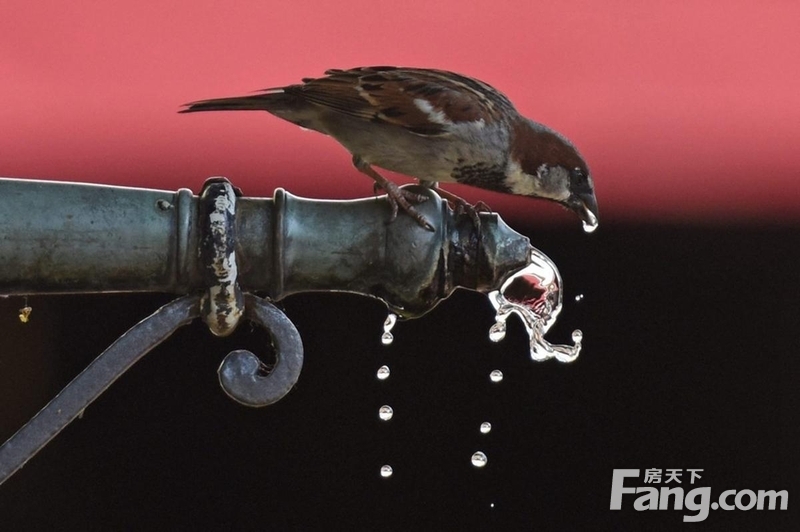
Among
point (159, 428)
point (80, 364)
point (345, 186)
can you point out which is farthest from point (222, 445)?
point (345, 186)

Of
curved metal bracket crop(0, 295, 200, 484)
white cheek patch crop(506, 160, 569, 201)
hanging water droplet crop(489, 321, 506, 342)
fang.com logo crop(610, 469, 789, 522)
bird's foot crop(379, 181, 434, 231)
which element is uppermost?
white cheek patch crop(506, 160, 569, 201)

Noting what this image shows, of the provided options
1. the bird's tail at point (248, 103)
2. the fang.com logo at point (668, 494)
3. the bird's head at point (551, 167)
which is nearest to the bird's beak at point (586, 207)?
the bird's head at point (551, 167)

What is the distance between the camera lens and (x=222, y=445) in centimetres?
363

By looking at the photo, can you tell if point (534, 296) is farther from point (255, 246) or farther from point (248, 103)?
point (248, 103)

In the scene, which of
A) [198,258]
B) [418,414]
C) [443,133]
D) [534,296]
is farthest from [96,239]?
[418,414]

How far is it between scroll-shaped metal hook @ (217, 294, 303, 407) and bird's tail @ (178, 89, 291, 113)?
141 centimetres

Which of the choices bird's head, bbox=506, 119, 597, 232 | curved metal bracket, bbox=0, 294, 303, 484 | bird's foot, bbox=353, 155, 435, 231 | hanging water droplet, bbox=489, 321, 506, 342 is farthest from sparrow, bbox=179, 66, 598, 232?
curved metal bracket, bbox=0, 294, 303, 484

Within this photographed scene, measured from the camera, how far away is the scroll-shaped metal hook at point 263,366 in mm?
1270

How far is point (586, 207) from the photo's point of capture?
2.68m

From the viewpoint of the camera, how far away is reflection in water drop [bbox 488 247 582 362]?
4.73 ft

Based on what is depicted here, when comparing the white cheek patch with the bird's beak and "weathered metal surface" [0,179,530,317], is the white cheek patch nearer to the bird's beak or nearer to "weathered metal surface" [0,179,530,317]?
the bird's beak

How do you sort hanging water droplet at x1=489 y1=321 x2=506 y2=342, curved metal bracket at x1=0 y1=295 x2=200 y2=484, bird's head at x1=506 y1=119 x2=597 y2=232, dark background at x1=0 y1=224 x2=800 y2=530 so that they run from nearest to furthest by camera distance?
curved metal bracket at x1=0 y1=295 x2=200 y2=484
hanging water droplet at x1=489 y1=321 x2=506 y2=342
bird's head at x1=506 y1=119 x2=597 y2=232
dark background at x1=0 y1=224 x2=800 y2=530

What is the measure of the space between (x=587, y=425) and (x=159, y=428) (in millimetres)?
1276

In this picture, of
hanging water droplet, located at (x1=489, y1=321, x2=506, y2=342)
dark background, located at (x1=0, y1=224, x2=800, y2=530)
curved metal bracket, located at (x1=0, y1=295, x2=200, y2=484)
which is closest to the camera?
curved metal bracket, located at (x1=0, y1=295, x2=200, y2=484)
